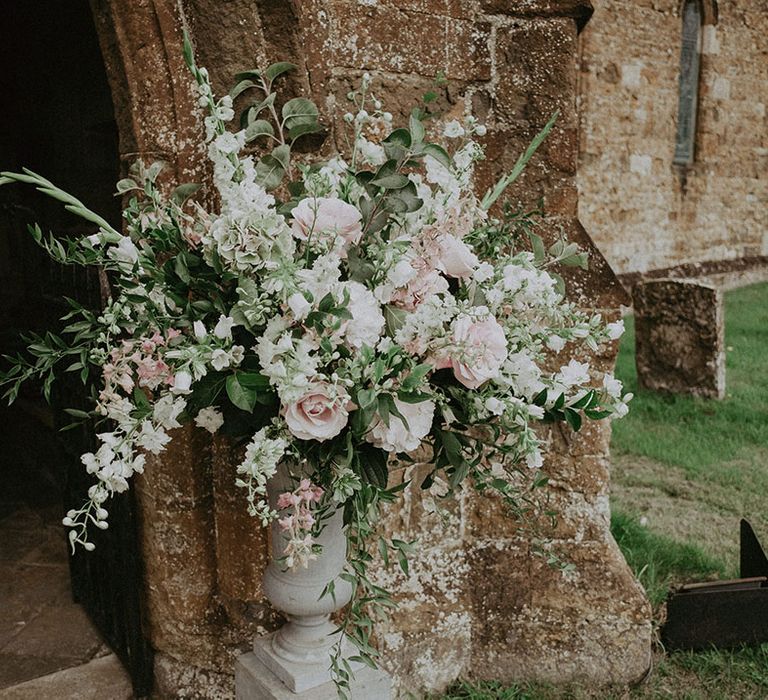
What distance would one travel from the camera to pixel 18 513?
4430mm

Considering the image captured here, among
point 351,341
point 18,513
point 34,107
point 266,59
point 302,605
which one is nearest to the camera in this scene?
point 351,341

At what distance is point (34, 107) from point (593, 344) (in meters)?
4.40

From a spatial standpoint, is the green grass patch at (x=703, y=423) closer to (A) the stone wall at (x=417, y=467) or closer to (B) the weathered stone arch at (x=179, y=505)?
(A) the stone wall at (x=417, y=467)

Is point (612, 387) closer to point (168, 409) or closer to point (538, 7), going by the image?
point (168, 409)

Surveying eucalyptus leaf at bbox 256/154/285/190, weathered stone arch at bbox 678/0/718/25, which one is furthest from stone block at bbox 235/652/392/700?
weathered stone arch at bbox 678/0/718/25

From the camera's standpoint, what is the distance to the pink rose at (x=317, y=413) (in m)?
1.45

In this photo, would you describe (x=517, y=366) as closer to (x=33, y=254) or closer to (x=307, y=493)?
(x=307, y=493)

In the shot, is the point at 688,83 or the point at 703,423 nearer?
the point at 703,423

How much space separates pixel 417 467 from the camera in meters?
2.62

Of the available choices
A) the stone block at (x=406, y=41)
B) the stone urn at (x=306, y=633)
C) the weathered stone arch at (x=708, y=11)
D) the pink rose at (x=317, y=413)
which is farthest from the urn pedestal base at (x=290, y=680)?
the weathered stone arch at (x=708, y=11)

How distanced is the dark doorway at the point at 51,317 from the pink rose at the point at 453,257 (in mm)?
1379

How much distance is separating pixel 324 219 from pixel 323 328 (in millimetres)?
222

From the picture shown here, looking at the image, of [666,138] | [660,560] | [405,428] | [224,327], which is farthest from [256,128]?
[666,138]

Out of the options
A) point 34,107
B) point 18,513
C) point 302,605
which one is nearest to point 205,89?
point 302,605
